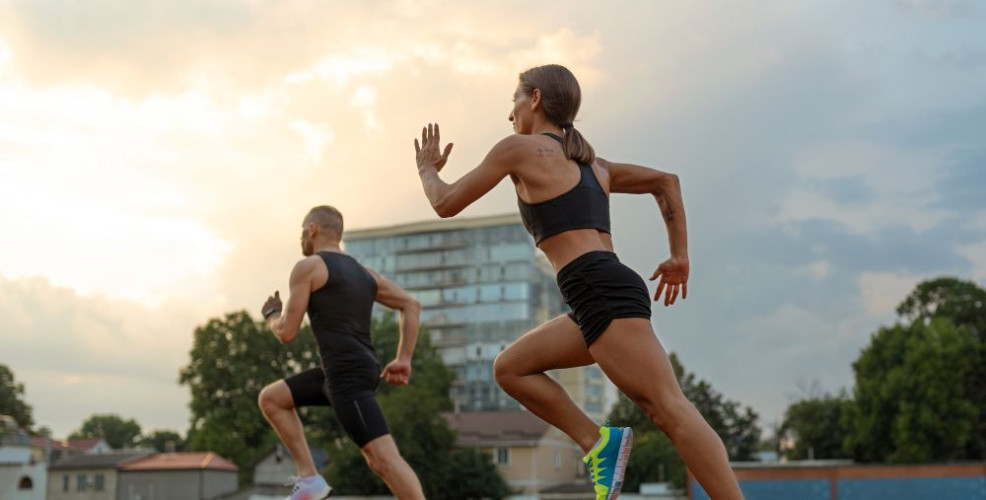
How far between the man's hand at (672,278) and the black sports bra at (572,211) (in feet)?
1.64

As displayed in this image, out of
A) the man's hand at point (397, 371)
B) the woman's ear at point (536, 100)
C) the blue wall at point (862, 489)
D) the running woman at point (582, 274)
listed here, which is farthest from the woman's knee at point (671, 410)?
the blue wall at point (862, 489)

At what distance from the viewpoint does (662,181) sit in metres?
5.14

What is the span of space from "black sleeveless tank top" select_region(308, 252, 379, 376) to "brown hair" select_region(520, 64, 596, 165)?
8.89ft

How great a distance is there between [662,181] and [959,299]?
79852 millimetres

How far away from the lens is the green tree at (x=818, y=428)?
84.4 m

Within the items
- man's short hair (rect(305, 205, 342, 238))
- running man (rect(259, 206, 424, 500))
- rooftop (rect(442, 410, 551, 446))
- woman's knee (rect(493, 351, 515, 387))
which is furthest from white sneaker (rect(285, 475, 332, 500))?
rooftop (rect(442, 410, 551, 446))

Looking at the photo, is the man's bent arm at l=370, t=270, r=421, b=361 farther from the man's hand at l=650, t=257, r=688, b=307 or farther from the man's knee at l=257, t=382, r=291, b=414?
the man's hand at l=650, t=257, r=688, b=307

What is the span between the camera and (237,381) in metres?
84.4

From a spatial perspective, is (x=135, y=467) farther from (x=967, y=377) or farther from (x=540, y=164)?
(x=540, y=164)

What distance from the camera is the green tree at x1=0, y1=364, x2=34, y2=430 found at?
99250 mm

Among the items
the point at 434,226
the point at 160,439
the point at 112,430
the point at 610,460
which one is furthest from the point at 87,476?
the point at 610,460

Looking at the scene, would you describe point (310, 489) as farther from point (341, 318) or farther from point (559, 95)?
point (559, 95)

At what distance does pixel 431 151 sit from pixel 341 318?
2.62 m

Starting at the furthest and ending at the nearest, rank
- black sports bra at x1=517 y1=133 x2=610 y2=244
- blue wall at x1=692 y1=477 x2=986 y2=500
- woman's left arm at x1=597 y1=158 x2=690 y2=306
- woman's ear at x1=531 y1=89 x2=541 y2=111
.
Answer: blue wall at x1=692 y1=477 x2=986 y2=500
woman's left arm at x1=597 y1=158 x2=690 y2=306
woman's ear at x1=531 y1=89 x2=541 y2=111
black sports bra at x1=517 y1=133 x2=610 y2=244
